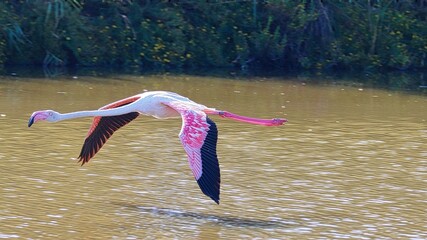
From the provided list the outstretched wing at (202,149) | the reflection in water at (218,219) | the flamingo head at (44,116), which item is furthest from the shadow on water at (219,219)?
the flamingo head at (44,116)

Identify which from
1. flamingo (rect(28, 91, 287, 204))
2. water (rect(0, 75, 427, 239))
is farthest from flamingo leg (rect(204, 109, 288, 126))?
water (rect(0, 75, 427, 239))

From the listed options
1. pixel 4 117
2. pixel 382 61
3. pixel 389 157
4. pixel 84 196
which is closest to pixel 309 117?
pixel 389 157

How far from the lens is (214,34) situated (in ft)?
58.2

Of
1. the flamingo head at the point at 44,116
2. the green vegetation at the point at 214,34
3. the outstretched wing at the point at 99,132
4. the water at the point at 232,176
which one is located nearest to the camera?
the water at the point at 232,176

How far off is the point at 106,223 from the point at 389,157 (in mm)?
3742

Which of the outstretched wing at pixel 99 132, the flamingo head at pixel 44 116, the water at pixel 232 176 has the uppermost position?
the flamingo head at pixel 44 116

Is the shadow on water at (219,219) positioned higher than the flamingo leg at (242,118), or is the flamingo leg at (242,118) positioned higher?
the flamingo leg at (242,118)

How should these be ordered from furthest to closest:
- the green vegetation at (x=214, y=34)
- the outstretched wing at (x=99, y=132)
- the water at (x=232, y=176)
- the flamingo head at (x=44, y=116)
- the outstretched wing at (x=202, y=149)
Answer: the green vegetation at (x=214, y=34) → the outstretched wing at (x=99, y=132) → the flamingo head at (x=44, y=116) → the water at (x=232, y=176) → the outstretched wing at (x=202, y=149)

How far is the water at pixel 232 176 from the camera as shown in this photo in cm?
711

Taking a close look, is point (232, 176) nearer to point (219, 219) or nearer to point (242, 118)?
point (242, 118)

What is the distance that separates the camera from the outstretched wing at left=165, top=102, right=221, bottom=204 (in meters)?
6.53

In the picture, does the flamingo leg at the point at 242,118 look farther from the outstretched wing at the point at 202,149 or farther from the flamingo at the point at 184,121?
the outstretched wing at the point at 202,149

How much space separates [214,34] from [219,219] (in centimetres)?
1071

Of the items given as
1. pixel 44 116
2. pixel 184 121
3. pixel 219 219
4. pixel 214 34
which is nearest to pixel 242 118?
pixel 184 121
